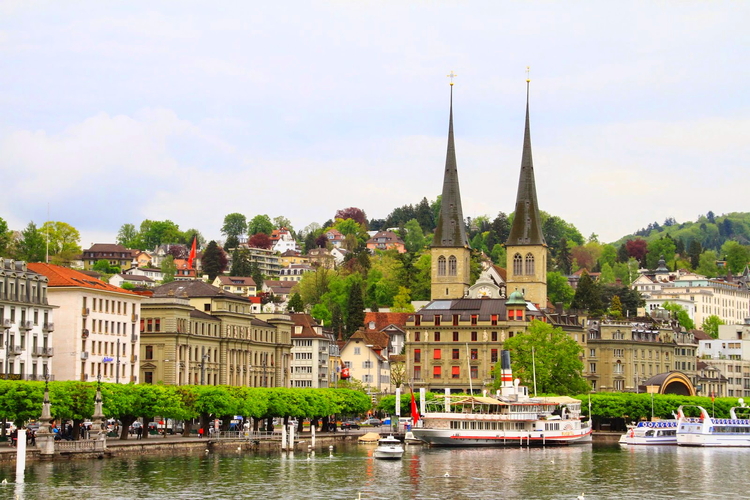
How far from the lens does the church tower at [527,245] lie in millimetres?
189875

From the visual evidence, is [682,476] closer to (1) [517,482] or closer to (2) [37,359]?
(1) [517,482]

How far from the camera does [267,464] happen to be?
321ft

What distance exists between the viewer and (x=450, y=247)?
191 metres

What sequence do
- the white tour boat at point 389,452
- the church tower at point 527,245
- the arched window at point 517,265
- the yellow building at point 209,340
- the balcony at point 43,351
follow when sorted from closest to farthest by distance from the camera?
the white tour boat at point 389,452 → the balcony at point 43,351 → the yellow building at point 209,340 → the church tower at point 527,245 → the arched window at point 517,265

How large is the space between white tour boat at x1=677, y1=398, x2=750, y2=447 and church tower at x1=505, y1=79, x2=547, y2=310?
4914 centimetres

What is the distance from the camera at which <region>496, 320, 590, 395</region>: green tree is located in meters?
151

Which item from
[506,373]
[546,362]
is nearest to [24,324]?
[506,373]

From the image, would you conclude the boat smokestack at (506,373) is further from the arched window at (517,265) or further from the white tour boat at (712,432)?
the arched window at (517,265)

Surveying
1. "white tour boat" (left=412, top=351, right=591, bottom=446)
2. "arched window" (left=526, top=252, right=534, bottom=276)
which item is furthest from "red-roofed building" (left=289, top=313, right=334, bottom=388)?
"white tour boat" (left=412, top=351, right=591, bottom=446)

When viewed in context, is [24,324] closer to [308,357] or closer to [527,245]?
[308,357]

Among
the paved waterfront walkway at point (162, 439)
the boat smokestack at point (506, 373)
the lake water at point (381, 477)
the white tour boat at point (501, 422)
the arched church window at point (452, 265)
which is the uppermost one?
the arched church window at point (452, 265)

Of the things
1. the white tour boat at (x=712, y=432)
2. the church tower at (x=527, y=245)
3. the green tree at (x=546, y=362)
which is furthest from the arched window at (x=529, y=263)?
the white tour boat at (x=712, y=432)

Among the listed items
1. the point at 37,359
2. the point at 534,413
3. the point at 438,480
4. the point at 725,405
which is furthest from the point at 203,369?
the point at 725,405

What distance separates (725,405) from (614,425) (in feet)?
42.3
